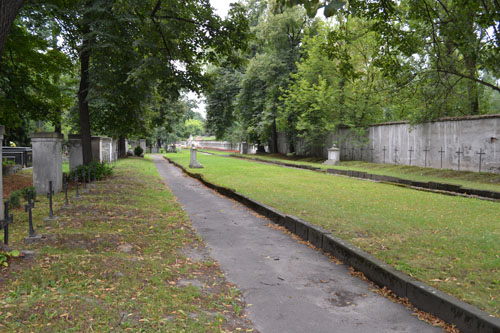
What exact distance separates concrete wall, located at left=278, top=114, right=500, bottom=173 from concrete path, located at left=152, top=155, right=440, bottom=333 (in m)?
12.9

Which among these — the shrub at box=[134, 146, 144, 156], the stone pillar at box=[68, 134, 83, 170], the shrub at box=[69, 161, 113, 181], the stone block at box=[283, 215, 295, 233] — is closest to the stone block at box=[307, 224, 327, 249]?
the stone block at box=[283, 215, 295, 233]

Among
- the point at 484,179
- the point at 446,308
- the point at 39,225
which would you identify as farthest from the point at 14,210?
the point at 484,179

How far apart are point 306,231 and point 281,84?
27182mm

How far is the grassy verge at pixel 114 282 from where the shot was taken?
11.3ft

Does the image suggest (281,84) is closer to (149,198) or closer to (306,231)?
(149,198)

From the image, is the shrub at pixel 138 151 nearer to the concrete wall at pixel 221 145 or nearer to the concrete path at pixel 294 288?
the concrete wall at pixel 221 145

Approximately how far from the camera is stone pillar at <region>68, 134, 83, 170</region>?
52.6 feet

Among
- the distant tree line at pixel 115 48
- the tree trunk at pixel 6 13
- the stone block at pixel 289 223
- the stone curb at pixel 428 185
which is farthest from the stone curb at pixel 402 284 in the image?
the stone curb at pixel 428 185

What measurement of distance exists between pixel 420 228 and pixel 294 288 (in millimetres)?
3667

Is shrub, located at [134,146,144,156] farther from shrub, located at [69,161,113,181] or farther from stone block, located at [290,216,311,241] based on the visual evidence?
stone block, located at [290,216,311,241]

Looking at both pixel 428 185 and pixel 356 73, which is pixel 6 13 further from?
pixel 428 185

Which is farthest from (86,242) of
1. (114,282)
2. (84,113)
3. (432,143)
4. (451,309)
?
(432,143)

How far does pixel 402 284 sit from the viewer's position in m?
4.39

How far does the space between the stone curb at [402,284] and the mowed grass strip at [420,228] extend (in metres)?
0.22
